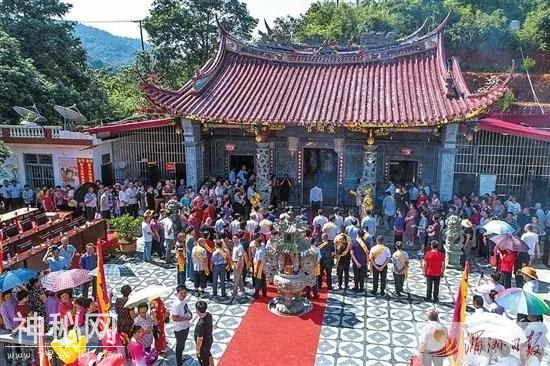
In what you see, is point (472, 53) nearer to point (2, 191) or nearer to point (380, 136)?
point (380, 136)

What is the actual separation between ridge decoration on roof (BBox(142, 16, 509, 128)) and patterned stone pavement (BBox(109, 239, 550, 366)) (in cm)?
519

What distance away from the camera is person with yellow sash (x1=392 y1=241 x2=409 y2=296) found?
1038 cm

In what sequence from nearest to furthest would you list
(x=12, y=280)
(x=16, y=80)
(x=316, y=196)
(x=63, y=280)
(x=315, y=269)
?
(x=12, y=280) → (x=63, y=280) → (x=315, y=269) → (x=316, y=196) → (x=16, y=80)

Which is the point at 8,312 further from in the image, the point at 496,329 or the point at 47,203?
the point at 47,203

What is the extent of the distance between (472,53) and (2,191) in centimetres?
2620

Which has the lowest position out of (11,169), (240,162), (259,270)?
(259,270)

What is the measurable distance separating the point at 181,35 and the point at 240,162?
2124cm

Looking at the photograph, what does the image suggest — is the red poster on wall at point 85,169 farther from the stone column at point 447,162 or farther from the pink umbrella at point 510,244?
the pink umbrella at point 510,244

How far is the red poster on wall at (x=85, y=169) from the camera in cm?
1814

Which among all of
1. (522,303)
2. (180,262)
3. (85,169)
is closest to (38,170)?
(85,169)

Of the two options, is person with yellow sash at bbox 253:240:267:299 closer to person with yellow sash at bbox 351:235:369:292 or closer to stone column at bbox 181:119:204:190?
person with yellow sash at bbox 351:235:369:292

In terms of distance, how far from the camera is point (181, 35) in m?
36.8

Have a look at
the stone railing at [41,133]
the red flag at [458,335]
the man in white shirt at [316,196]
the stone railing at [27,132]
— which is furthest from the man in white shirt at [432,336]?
the stone railing at [27,132]

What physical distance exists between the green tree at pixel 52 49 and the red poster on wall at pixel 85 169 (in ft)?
17.9
